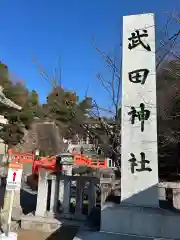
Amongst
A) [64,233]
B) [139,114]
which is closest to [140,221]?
[64,233]

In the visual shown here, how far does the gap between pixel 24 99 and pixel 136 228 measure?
2557 cm

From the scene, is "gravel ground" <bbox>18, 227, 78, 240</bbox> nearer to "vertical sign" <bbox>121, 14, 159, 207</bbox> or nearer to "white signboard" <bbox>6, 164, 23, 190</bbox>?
"white signboard" <bbox>6, 164, 23, 190</bbox>

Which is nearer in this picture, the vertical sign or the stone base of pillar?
the stone base of pillar

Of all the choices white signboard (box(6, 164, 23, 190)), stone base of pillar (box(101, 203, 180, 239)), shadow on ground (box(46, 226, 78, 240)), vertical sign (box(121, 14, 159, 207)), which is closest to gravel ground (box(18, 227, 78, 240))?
shadow on ground (box(46, 226, 78, 240))

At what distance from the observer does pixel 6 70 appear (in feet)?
94.8

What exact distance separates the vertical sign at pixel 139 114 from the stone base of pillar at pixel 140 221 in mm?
246

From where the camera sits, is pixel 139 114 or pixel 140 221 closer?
pixel 140 221

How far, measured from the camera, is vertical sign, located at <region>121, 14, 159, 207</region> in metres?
5.01

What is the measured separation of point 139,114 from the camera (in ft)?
17.8

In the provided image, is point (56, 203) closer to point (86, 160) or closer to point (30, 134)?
point (86, 160)

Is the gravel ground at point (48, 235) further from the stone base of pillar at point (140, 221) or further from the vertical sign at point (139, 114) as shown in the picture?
the vertical sign at point (139, 114)

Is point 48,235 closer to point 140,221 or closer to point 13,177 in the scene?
point 13,177

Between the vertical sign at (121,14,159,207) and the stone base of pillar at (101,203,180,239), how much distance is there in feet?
0.81

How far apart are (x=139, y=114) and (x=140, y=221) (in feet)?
7.86
